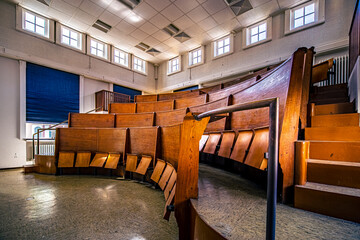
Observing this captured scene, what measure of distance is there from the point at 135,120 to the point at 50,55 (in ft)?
12.7

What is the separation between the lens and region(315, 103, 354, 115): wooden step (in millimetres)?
1348

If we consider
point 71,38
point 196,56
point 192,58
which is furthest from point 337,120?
point 71,38

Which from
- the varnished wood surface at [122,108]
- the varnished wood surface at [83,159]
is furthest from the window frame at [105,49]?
the varnished wood surface at [83,159]

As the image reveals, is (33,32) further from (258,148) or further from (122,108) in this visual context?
(258,148)

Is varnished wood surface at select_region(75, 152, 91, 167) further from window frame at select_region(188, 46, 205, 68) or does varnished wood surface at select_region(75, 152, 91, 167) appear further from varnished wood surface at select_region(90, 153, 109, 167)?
window frame at select_region(188, 46, 205, 68)

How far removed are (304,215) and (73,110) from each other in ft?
19.6

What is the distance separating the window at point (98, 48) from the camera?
5.62 meters

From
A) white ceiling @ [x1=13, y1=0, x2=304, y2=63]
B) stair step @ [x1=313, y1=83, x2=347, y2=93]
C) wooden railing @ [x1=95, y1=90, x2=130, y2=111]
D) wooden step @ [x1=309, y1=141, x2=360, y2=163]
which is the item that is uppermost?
white ceiling @ [x1=13, y1=0, x2=304, y2=63]

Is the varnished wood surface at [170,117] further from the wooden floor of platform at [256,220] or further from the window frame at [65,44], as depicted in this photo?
the window frame at [65,44]

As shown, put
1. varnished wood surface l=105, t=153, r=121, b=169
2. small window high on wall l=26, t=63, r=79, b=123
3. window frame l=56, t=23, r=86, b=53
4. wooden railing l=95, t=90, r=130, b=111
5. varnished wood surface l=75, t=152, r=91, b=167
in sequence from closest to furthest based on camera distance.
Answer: varnished wood surface l=105, t=153, r=121, b=169, varnished wood surface l=75, t=152, r=91, b=167, small window high on wall l=26, t=63, r=79, b=123, window frame l=56, t=23, r=86, b=53, wooden railing l=95, t=90, r=130, b=111

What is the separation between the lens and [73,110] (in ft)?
16.7

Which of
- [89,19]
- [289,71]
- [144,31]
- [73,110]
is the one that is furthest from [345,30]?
[73,110]

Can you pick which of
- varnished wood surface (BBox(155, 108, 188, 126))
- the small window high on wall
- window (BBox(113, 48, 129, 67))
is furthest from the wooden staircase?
window (BBox(113, 48, 129, 67))

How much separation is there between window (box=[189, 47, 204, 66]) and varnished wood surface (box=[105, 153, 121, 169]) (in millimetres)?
4699
